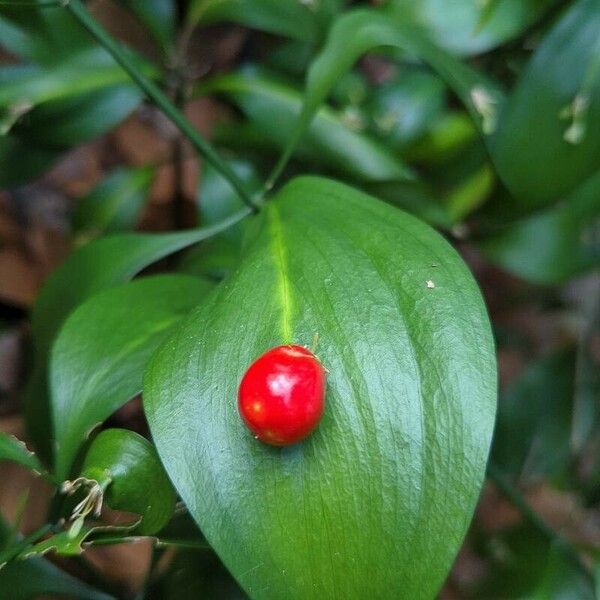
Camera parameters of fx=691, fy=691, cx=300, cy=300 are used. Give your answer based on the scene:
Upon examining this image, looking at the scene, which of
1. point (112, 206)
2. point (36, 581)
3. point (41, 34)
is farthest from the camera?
point (112, 206)

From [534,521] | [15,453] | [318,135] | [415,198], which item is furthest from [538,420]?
[15,453]

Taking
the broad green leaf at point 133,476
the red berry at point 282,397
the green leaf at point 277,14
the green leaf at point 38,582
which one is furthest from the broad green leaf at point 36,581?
the green leaf at point 277,14

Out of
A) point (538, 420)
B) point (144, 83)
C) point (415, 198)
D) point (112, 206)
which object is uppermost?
point (144, 83)

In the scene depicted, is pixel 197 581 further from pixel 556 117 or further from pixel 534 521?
pixel 556 117

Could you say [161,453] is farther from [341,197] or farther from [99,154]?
[99,154]

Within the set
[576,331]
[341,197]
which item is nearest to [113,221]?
[341,197]

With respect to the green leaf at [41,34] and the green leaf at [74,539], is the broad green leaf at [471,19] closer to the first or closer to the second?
the green leaf at [41,34]
